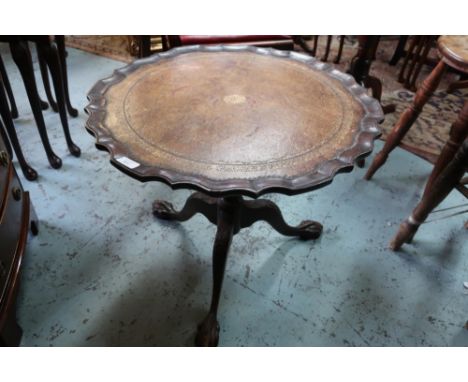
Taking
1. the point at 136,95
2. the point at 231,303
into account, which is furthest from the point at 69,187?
the point at 231,303

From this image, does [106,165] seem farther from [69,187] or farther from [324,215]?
[324,215]

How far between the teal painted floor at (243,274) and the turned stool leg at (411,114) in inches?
5.8

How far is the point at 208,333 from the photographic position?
3.86 feet

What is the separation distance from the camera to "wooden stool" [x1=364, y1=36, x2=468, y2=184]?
1.33 metres

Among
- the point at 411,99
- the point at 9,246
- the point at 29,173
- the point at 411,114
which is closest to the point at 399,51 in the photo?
the point at 411,99

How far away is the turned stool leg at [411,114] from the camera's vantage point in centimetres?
157

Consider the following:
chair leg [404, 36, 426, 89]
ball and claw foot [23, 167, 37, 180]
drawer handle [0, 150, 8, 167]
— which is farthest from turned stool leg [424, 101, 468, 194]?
ball and claw foot [23, 167, 37, 180]

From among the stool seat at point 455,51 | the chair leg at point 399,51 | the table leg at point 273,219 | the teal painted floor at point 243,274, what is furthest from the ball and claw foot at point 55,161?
the chair leg at point 399,51

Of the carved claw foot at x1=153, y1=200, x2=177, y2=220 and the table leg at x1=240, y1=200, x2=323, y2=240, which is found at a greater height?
the table leg at x1=240, y1=200, x2=323, y2=240

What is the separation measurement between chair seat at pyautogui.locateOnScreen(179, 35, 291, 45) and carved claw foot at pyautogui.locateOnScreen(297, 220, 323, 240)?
1.25 metres

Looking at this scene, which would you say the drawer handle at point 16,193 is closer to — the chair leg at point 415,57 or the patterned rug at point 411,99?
the patterned rug at point 411,99

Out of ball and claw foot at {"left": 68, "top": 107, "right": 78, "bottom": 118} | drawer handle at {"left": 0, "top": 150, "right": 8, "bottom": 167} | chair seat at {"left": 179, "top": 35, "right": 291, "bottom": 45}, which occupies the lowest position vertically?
ball and claw foot at {"left": 68, "top": 107, "right": 78, "bottom": 118}

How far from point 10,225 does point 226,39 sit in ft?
5.19

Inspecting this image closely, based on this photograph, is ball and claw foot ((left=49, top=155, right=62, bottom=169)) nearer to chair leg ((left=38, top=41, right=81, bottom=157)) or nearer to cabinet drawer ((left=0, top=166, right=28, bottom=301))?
chair leg ((left=38, top=41, right=81, bottom=157))
